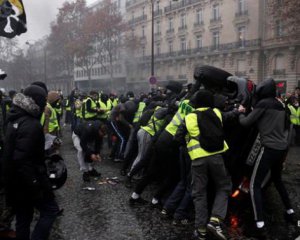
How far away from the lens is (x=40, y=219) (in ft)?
11.9

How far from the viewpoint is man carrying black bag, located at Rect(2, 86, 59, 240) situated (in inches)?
135

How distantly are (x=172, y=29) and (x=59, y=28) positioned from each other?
52.8ft

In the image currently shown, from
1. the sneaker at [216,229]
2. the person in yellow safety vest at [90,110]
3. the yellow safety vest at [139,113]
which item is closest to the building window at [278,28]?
the person in yellow safety vest at [90,110]

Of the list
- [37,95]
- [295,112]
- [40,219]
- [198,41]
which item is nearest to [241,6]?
[198,41]

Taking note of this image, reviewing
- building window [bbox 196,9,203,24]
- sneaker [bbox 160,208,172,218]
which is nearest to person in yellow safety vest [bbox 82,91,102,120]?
sneaker [bbox 160,208,172,218]

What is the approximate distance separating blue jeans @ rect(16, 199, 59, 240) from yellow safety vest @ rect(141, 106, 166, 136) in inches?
108

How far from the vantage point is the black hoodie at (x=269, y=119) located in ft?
14.5

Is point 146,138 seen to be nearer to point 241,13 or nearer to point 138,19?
point 241,13

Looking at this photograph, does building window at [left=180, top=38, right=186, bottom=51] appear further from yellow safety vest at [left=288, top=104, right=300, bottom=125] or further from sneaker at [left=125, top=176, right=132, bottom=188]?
sneaker at [left=125, top=176, right=132, bottom=188]

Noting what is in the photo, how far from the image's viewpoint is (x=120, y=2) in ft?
206

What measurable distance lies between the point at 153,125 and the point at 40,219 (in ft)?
9.76

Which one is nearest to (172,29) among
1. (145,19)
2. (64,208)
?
(145,19)

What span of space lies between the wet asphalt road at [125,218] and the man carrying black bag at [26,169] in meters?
0.77

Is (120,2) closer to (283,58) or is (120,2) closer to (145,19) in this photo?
(145,19)
